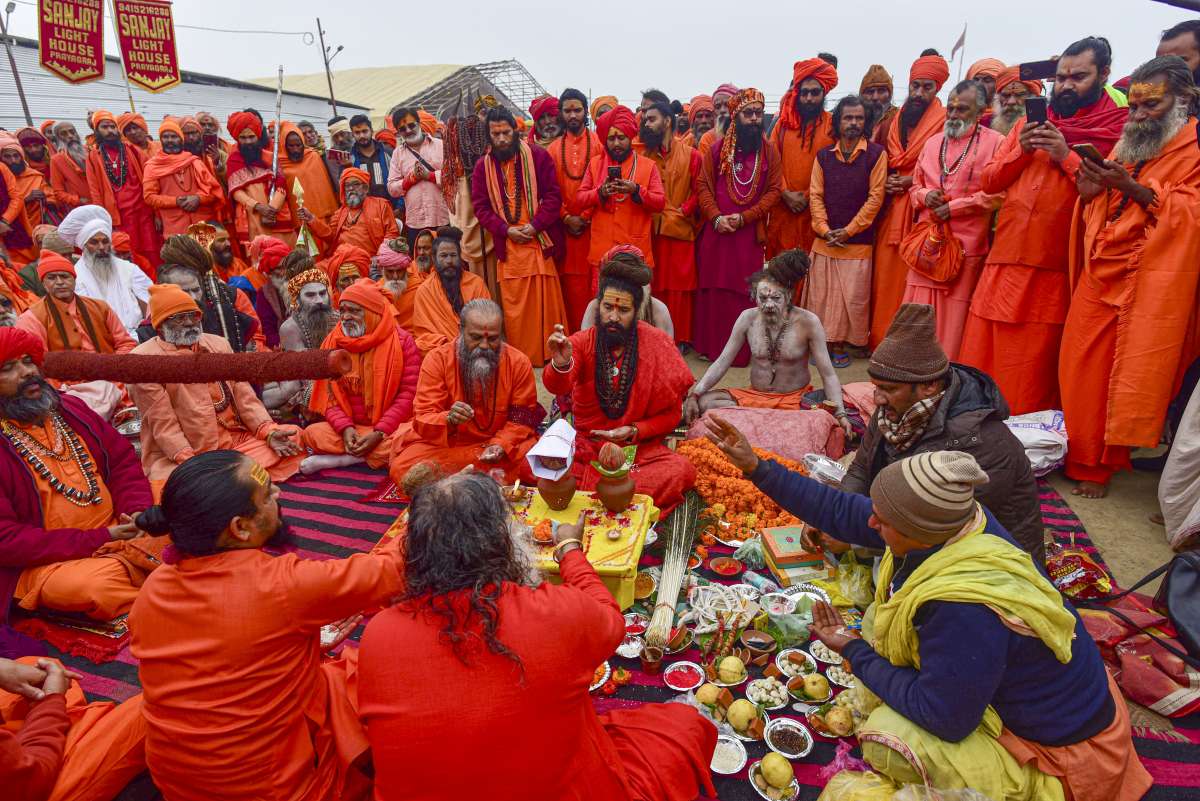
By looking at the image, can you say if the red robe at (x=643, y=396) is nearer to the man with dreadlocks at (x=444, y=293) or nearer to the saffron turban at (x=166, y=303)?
the man with dreadlocks at (x=444, y=293)

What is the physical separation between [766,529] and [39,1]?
47.7 ft

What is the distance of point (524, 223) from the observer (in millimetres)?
7258

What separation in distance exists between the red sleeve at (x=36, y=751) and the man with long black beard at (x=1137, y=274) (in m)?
5.81

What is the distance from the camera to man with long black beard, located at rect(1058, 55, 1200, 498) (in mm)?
4094

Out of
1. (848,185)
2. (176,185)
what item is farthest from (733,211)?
(176,185)

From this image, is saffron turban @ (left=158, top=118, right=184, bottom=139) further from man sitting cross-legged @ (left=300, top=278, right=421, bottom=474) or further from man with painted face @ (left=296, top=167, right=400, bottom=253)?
man sitting cross-legged @ (left=300, top=278, right=421, bottom=474)

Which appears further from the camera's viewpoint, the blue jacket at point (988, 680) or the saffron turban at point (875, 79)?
the saffron turban at point (875, 79)

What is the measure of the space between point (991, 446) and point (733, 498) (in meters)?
1.79

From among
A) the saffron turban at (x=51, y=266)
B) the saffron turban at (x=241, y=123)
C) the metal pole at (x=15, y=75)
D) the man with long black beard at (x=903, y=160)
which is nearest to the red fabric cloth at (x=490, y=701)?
the saffron turban at (x=51, y=266)

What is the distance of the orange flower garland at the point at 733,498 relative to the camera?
14.0 feet

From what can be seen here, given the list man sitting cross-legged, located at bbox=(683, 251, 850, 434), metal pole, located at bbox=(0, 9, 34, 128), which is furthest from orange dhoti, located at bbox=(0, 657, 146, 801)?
metal pole, located at bbox=(0, 9, 34, 128)

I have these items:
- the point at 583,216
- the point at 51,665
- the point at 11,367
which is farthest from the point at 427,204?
the point at 51,665

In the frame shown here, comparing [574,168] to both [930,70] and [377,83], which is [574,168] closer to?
[930,70]

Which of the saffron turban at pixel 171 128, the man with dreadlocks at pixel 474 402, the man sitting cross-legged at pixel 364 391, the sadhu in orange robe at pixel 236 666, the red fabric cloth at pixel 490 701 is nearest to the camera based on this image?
the red fabric cloth at pixel 490 701
